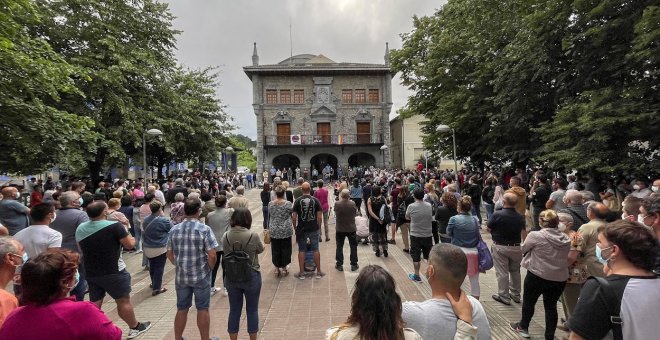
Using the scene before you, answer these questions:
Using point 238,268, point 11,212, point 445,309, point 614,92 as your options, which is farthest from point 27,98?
point 614,92

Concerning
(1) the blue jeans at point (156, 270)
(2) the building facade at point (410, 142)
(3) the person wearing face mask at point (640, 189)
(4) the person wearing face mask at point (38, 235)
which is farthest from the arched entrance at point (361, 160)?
(4) the person wearing face mask at point (38, 235)

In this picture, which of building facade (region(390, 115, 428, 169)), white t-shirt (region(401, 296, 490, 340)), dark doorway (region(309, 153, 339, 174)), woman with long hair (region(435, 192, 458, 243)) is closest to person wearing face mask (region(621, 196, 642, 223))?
woman with long hair (region(435, 192, 458, 243))

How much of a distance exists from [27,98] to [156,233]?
388 inches

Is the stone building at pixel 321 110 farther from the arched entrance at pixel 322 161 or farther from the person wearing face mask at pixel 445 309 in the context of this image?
the person wearing face mask at pixel 445 309

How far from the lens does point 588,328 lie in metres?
2.13

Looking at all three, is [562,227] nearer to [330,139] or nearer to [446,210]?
[446,210]

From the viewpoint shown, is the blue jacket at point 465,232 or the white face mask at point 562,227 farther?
the blue jacket at point 465,232

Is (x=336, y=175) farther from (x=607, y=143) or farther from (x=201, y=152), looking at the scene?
(x=607, y=143)

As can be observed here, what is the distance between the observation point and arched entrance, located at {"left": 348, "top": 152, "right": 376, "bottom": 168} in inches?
1543

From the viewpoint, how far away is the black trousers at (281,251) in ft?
22.7

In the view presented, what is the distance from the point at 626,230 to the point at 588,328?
617 mm

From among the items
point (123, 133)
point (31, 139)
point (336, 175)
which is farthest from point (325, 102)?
point (31, 139)

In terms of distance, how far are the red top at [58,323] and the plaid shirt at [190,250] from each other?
2128 millimetres

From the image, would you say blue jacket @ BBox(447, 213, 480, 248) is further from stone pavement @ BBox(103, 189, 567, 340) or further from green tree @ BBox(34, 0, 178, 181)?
green tree @ BBox(34, 0, 178, 181)
